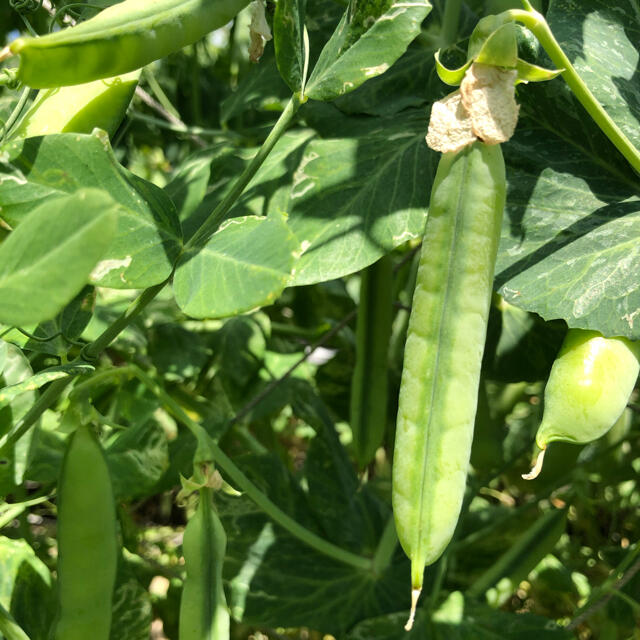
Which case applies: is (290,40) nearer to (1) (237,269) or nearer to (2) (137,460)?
(1) (237,269)

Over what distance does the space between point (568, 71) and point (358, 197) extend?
0.26m

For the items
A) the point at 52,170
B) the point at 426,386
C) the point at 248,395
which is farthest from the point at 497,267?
the point at 248,395

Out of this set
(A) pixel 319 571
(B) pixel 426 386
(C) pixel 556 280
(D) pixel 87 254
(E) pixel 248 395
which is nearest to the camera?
(D) pixel 87 254

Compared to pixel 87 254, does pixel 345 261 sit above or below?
below

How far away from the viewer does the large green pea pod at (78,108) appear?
69 cm

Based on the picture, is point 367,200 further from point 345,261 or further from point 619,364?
point 619,364

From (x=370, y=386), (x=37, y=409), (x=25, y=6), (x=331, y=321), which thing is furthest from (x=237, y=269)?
(x=331, y=321)

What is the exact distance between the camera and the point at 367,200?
2.67 feet

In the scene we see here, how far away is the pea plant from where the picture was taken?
1.89 ft

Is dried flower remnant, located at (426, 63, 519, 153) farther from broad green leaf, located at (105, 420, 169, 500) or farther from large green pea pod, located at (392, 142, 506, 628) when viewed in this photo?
broad green leaf, located at (105, 420, 169, 500)

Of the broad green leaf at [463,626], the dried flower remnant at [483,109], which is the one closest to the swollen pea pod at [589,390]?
the dried flower remnant at [483,109]

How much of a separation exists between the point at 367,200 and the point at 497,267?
15 centimetres

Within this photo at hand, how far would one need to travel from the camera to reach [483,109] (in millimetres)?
575

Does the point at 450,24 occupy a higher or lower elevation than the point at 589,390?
higher
